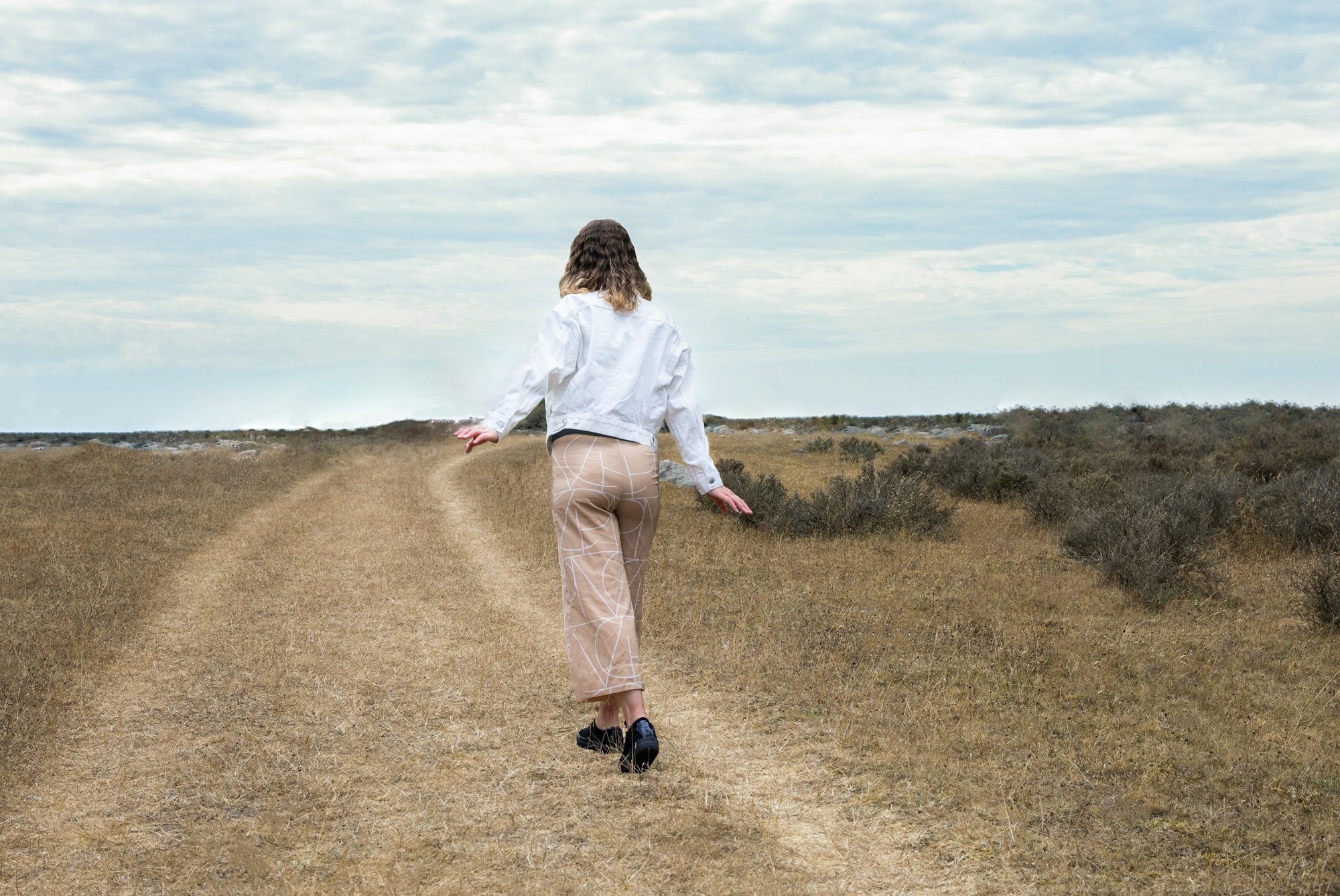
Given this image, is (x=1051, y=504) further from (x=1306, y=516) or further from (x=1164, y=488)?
(x=1306, y=516)

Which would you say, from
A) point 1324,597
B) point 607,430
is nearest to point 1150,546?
point 1324,597

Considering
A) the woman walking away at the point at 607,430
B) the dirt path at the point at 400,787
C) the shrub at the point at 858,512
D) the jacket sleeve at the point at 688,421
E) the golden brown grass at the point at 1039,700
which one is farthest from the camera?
the shrub at the point at 858,512

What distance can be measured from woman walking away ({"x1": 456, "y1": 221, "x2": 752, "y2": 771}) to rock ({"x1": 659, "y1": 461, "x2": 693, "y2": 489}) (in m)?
13.3

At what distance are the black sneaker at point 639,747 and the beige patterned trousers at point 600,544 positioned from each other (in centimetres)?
18

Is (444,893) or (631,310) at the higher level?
(631,310)

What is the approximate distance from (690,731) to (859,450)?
21834 millimetres

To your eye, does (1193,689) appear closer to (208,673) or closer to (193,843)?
(193,843)

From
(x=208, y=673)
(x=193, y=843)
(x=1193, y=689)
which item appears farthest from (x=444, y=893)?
(x=1193, y=689)

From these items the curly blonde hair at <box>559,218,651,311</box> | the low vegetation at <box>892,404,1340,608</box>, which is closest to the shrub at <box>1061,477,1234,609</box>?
the low vegetation at <box>892,404,1340,608</box>

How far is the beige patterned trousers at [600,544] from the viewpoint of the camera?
14.9 feet

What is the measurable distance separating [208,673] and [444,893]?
13.7 feet

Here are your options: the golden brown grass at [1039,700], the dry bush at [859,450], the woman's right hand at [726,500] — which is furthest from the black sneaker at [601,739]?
the dry bush at [859,450]

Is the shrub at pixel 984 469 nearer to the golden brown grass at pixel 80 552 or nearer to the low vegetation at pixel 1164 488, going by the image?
the low vegetation at pixel 1164 488

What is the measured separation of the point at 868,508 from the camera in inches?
493
